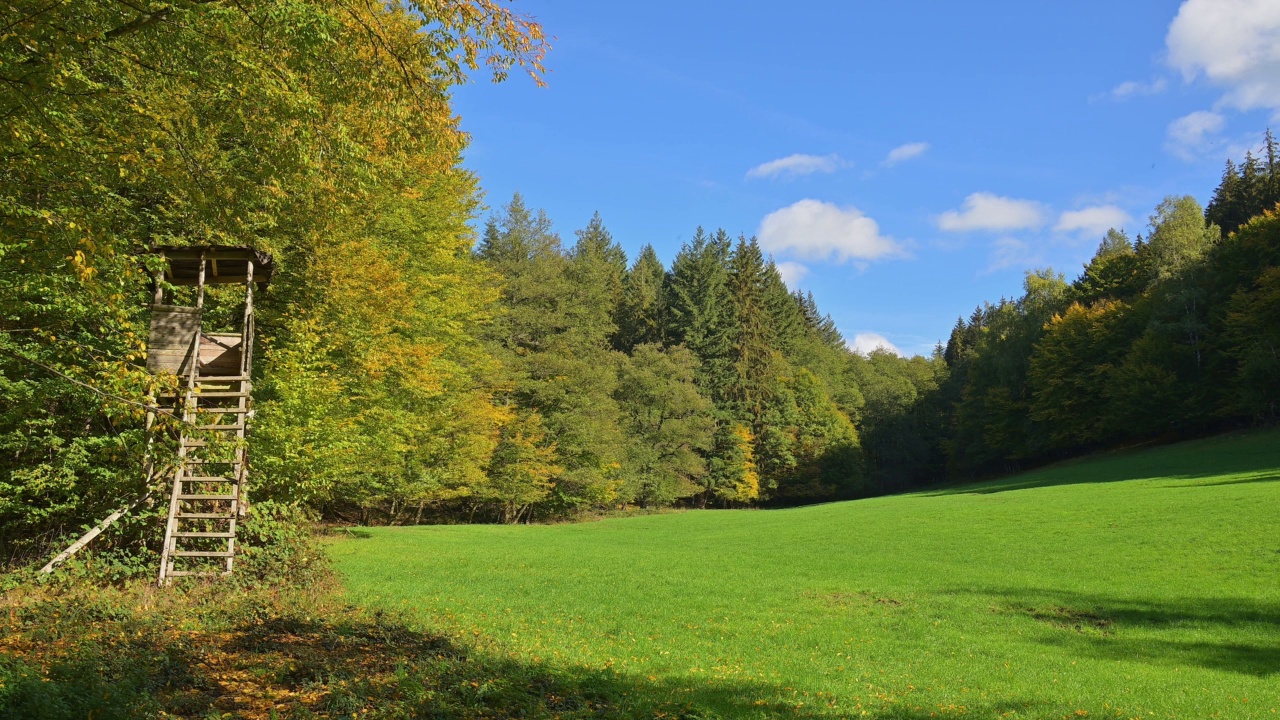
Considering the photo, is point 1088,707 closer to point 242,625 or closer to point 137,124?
point 242,625

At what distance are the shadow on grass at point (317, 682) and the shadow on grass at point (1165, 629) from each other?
13.2 feet

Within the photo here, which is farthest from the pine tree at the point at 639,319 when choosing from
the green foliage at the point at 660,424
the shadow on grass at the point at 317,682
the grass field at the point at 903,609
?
the shadow on grass at the point at 317,682

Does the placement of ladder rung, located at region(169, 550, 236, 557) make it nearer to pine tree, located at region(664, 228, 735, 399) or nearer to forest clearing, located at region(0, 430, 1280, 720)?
forest clearing, located at region(0, 430, 1280, 720)

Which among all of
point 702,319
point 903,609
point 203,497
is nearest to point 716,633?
point 903,609

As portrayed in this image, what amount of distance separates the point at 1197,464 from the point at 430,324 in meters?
39.0

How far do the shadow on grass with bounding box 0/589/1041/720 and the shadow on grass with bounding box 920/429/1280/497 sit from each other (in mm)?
29726

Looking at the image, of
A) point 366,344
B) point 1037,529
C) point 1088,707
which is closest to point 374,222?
point 366,344

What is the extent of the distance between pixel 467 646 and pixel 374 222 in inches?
661

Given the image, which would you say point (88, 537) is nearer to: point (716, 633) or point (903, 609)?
point (716, 633)

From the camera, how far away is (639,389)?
52.9m

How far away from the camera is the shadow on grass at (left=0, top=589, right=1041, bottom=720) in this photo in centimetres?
572

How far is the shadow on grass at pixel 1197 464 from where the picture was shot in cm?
3247

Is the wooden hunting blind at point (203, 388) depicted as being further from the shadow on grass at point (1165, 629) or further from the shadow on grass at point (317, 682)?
the shadow on grass at point (1165, 629)

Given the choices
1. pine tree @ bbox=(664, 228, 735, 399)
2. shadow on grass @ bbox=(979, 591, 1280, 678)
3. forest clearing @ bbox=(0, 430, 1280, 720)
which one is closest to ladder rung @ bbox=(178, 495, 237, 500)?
forest clearing @ bbox=(0, 430, 1280, 720)
